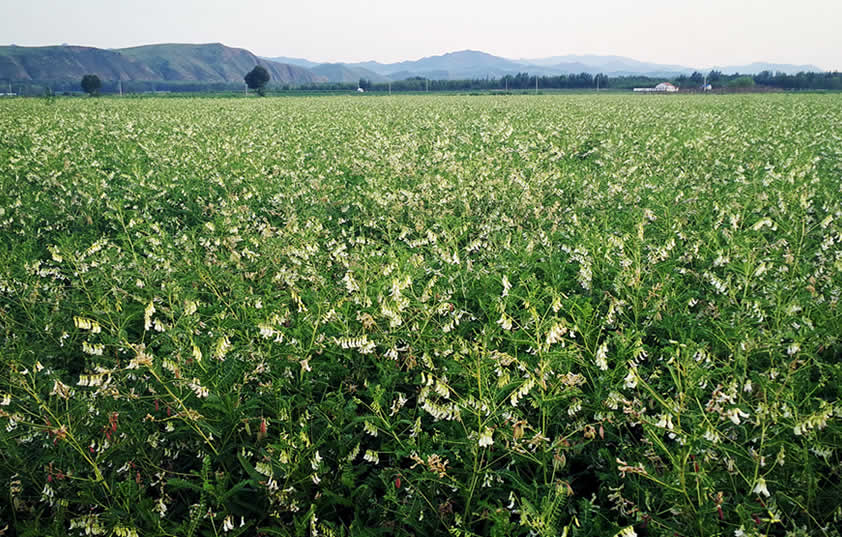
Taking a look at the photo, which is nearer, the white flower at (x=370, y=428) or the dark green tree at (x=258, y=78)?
the white flower at (x=370, y=428)

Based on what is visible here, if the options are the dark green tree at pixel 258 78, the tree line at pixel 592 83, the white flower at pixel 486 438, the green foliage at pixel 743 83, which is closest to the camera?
the white flower at pixel 486 438

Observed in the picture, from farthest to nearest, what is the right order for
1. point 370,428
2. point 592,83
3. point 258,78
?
point 258,78 → point 592,83 → point 370,428

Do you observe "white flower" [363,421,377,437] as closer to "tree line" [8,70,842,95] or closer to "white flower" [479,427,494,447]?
"white flower" [479,427,494,447]

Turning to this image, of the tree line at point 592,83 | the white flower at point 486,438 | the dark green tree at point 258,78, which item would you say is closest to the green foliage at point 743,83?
the tree line at point 592,83

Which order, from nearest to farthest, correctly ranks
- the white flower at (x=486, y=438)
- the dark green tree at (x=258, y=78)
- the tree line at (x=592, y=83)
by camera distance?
1. the white flower at (x=486, y=438)
2. the tree line at (x=592, y=83)
3. the dark green tree at (x=258, y=78)

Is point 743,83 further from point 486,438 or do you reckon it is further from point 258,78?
point 486,438

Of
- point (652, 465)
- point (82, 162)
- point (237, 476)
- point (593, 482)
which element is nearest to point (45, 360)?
point (237, 476)

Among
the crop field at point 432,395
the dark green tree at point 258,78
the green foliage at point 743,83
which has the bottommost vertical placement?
the crop field at point 432,395

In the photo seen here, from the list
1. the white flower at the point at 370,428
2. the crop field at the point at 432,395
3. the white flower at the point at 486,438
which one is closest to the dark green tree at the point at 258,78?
the crop field at the point at 432,395

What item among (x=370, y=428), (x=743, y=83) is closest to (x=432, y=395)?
(x=370, y=428)

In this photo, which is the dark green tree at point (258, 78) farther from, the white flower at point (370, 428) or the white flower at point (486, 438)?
the white flower at point (486, 438)

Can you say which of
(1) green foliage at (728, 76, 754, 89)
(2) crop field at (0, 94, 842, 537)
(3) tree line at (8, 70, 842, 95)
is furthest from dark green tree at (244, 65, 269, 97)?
(2) crop field at (0, 94, 842, 537)

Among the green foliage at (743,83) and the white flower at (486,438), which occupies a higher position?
the green foliage at (743,83)

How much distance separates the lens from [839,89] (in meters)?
78.0
